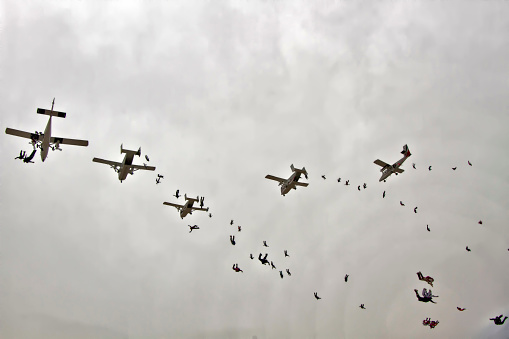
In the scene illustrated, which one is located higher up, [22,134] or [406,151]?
[406,151]

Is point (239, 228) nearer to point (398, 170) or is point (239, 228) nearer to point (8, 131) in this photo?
point (398, 170)

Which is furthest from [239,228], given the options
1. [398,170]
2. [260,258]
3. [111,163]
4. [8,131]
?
[8,131]

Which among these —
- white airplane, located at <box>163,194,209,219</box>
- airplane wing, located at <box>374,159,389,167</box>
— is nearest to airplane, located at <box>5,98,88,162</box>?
white airplane, located at <box>163,194,209,219</box>

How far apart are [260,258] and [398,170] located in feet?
83.0

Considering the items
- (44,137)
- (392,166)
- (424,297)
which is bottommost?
(424,297)

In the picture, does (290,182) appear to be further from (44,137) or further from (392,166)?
(44,137)

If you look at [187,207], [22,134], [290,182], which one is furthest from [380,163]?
[22,134]

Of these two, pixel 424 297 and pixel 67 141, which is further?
pixel 67 141

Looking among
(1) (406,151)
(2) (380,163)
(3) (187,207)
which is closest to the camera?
(1) (406,151)

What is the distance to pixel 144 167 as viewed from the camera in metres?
54.6

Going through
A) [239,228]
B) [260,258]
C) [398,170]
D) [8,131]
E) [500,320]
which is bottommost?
[500,320]

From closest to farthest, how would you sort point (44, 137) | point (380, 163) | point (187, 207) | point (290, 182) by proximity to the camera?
point (44, 137) → point (290, 182) → point (380, 163) → point (187, 207)

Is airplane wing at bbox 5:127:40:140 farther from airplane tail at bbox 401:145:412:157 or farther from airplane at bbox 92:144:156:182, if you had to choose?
airplane tail at bbox 401:145:412:157

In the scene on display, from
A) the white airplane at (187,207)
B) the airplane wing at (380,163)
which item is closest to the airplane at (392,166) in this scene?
the airplane wing at (380,163)
